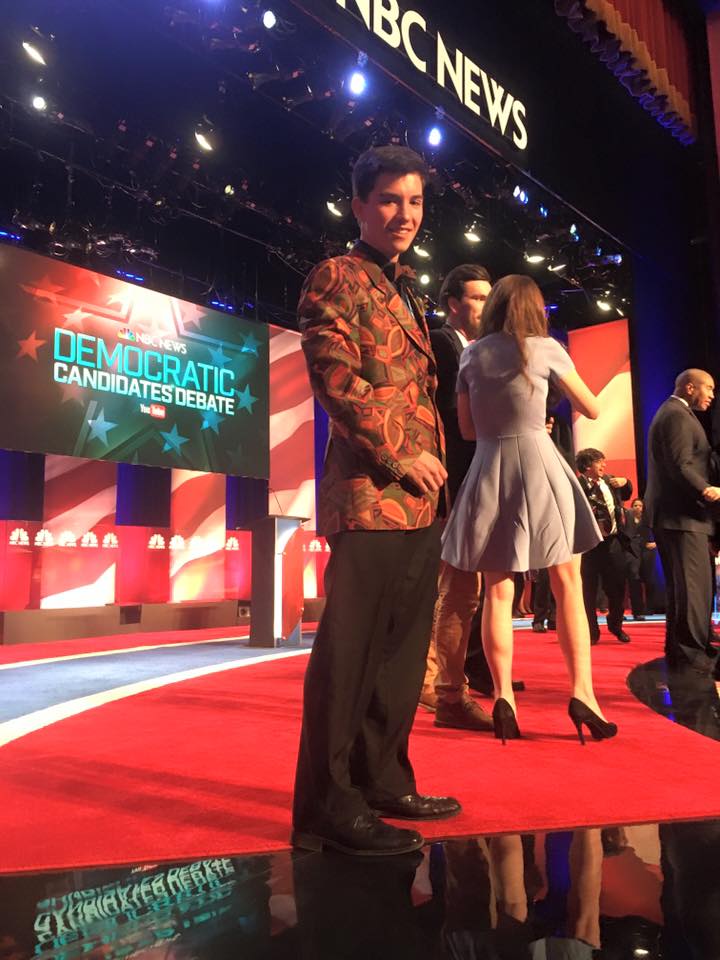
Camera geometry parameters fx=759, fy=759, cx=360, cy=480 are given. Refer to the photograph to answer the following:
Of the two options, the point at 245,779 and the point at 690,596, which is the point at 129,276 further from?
the point at 245,779

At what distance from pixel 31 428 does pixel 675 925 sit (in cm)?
666

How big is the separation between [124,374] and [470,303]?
5327 millimetres

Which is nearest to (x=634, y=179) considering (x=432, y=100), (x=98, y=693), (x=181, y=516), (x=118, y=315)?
(x=432, y=100)

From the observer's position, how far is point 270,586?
6.21 meters

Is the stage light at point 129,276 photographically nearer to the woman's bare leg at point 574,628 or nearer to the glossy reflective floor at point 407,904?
the woman's bare leg at point 574,628

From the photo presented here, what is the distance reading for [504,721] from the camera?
2.36 metres

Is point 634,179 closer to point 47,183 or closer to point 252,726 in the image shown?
point 47,183

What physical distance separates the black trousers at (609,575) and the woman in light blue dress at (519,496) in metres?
2.99

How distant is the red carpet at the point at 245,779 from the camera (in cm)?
158

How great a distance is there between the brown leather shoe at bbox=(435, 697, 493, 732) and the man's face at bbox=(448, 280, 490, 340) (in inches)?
54.6

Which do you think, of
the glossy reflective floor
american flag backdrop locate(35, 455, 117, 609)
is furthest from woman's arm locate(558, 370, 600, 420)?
american flag backdrop locate(35, 455, 117, 609)

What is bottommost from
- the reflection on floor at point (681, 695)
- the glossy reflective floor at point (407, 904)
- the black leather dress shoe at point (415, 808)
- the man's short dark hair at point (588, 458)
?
the reflection on floor at point (681, 695)

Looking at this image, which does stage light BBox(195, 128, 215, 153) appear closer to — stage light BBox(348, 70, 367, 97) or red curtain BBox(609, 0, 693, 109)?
stage light BBox(348, 70, 367, 97)

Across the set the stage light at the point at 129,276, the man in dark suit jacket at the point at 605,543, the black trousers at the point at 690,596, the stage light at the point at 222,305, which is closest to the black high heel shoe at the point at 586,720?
the black trousers at the point at 690,596
